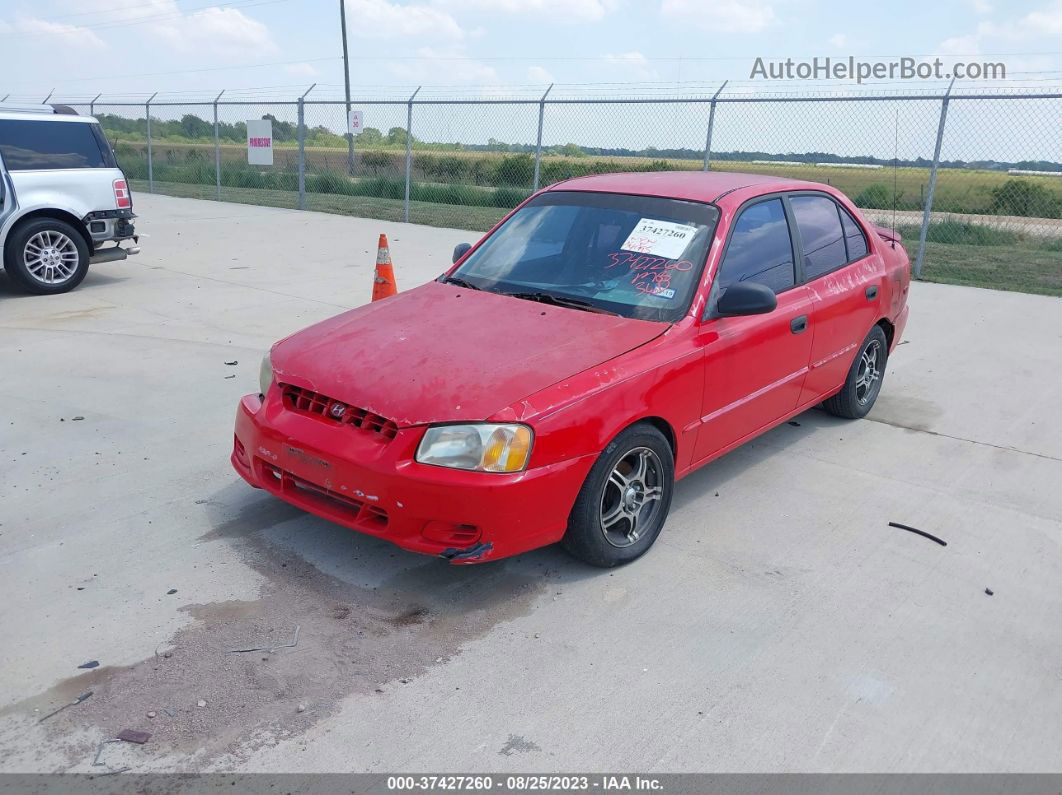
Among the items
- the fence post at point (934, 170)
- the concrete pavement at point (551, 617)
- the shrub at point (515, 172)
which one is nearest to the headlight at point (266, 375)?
the concrete pavement at point (551, 617)

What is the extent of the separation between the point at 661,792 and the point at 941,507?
8.81 feet

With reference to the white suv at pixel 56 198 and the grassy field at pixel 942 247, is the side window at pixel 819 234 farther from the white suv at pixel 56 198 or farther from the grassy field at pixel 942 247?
the white suv at pixel 56 198

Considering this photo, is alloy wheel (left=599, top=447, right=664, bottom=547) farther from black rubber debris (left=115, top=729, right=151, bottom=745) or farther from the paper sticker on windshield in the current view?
black rubber debris (left=115, top=729, right=151, bottom=745)

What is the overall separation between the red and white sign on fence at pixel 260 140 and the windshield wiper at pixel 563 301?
16.6 metres

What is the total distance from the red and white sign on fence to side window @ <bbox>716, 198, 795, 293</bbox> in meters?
16.6

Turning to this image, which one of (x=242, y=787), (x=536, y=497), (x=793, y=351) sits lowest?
(x=242, y=787)

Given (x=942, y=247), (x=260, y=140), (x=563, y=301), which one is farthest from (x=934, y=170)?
(x=260, y=140)

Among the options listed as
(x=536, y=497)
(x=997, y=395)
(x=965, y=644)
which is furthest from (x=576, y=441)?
(x=997, y=395)

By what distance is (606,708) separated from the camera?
9.80 ft

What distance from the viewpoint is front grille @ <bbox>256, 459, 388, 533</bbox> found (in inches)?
139

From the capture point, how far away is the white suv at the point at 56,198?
8.89m

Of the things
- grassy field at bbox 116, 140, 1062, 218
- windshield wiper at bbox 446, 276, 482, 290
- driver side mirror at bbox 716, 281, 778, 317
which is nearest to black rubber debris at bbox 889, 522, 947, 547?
driver side mirror at bbox 716, 281, 778, 317

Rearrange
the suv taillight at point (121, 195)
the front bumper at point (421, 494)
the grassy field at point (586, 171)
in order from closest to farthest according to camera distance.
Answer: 1. the front bumper at point (421, 494)
2. the suv taillight at point (121, 195)
3. the grassy field at point (586, 171)

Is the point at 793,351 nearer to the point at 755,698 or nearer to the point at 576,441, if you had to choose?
the point at 576,441
